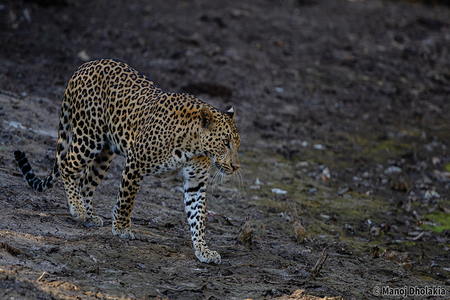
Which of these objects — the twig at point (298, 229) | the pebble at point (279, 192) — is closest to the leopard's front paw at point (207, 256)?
the twig at point (298, 229)

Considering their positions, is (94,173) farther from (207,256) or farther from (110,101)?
(207,256)

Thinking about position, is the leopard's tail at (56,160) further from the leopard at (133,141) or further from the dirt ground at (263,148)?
the dirt ground at (263,148)

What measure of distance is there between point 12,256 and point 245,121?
25.0 feet

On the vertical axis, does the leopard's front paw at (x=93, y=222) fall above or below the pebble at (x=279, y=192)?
above

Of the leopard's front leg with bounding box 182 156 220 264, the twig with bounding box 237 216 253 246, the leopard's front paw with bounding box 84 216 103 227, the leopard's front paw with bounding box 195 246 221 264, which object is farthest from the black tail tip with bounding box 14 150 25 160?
the twig with bounding box 237 216 253 246

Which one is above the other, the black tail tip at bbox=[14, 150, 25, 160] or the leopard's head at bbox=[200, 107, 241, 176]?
the leopard's head at bbox=[200, 107, 241, 176]

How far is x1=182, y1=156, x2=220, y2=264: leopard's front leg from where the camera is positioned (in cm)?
574

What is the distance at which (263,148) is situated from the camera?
10.7m

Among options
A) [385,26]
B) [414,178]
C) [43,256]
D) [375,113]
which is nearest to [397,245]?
[414,178]

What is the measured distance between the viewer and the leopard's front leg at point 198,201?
5.74 meters

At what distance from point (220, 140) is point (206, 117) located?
294mm

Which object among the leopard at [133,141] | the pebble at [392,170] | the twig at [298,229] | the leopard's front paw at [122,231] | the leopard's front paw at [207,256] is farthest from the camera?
the pebble at [392,170]

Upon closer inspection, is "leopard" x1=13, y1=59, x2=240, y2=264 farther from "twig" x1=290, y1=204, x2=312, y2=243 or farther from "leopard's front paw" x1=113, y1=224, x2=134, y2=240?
"twig" x1=290, y1=204, x2=312, y2=243

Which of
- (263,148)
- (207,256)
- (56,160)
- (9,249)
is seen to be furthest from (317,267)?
(263,148)
